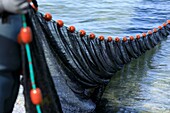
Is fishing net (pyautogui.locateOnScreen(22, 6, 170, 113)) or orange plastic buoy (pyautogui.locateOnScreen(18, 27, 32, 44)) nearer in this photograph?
orange plastic buoy (pyautogui.locateOnScreen(18, 27, 32, 44))

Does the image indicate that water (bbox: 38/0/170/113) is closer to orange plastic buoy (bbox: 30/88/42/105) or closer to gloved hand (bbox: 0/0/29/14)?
orange plastic buoy (bbox: 30/88/42/105)

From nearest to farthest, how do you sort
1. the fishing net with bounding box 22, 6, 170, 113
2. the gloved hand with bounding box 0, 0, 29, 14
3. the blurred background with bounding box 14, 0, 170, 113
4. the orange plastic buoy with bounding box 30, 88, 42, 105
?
→ the gloved hand with bounding box 0, 0, 29, 14 < the orange plastic buoy with bounding box 30, 88, 42, 105 < the fishing net with bounding box 22, 6, 170, 113 < the blurred background with bounding box 14, 0, 170, 113

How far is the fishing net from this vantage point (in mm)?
2338

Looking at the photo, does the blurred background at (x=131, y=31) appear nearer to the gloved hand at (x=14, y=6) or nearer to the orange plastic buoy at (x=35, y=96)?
the orange plastic buoy at (x=35, y=96)

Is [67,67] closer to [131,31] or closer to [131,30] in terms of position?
[131,31]

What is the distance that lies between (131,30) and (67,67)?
816 cm

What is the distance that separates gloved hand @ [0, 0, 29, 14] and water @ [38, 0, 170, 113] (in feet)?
11.1

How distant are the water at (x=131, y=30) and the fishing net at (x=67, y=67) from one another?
2.16ft

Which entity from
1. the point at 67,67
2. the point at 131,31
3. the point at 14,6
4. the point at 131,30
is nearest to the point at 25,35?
the point at 14,6

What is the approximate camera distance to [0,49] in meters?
2.09

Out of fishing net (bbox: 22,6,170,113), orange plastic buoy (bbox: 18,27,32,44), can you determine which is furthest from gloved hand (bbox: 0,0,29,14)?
fishing net (bbox: 22,6,170,113)

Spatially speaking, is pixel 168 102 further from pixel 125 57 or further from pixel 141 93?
pixel 125 57

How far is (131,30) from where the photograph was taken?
38.5 ft

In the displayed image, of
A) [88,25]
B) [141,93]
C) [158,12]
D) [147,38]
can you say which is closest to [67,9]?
[88,25]
